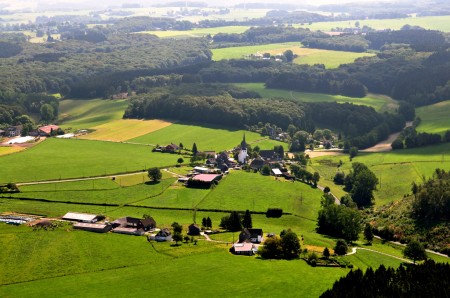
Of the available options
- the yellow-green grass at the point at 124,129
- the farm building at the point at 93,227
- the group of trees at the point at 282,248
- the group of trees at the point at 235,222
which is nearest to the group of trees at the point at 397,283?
the group of trees at the point at 282,248

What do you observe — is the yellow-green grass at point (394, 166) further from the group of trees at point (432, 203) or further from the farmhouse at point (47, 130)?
the farmhouse at point (47, 130)

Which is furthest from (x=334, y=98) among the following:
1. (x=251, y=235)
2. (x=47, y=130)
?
(x=251, y=235)

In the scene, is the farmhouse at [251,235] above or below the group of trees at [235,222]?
above

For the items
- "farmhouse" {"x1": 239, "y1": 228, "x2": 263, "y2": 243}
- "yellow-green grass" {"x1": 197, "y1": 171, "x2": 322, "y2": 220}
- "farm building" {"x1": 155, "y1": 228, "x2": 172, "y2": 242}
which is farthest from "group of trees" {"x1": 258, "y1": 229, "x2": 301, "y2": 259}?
"yellow-green grass" {"x1": 197, "y1": 171, "x2": 322, "y2": 220}

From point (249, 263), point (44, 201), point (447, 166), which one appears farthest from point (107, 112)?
point (249, 263)

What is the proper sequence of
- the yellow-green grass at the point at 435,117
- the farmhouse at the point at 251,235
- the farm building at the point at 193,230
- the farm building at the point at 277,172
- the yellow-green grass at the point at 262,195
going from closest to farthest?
the farmhouse at the point at 251,235
the farm building at the point at 193,230
the yellow-green grass at the point at 262,195
the farm building at the point at 277,172
the yellow-green grass at the point at 435,117

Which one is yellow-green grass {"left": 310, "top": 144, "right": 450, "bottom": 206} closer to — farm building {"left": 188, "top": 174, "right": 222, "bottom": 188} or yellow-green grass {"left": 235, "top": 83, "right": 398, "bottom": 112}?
farm building {"left": 188, "top": 174, "right": 222, "bottom": 188}
